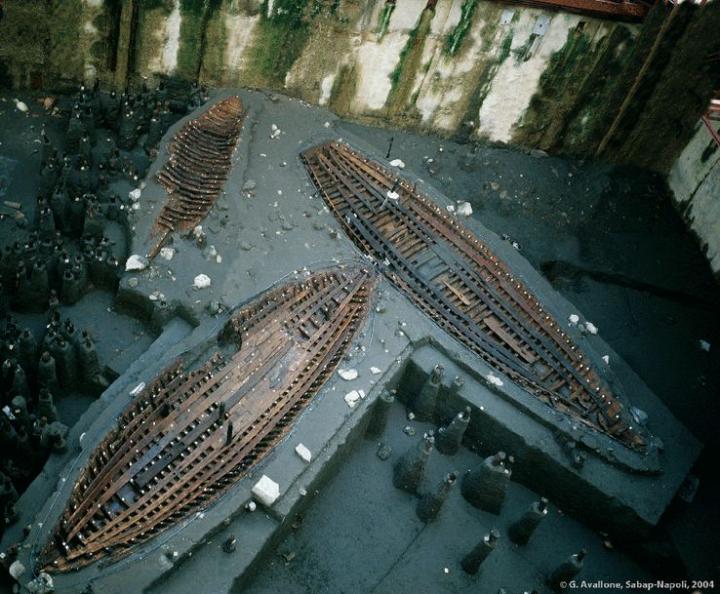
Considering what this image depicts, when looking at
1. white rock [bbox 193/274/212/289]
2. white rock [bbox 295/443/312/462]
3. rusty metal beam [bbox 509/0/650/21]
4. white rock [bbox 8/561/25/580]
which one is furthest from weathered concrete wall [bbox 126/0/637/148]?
white rock [bbox 8/561/25/580]

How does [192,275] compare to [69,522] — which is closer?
[69,522]

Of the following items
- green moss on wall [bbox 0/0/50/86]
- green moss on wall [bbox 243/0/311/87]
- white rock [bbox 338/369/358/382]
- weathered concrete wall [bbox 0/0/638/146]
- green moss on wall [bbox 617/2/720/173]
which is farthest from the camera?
green moss on wall [bbox 617/2/720/173]

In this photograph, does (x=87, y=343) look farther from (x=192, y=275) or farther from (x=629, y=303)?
(x=629, y=303)

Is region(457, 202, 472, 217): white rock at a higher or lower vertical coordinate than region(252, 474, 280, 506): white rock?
higher

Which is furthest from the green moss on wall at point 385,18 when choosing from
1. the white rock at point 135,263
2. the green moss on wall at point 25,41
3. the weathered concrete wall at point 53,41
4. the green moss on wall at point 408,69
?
the white rock at point 135,263

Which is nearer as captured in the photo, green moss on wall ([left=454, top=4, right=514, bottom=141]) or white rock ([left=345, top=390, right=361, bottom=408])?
white rock ([left=345, top=390, right=361, bottom=408])

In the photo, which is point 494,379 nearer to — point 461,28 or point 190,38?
point 461,28

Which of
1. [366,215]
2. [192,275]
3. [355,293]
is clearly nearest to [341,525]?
[355,293]

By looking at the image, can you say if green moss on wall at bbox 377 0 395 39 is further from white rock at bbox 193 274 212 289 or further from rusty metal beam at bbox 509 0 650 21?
white rock at bbox 193 274 212 289
